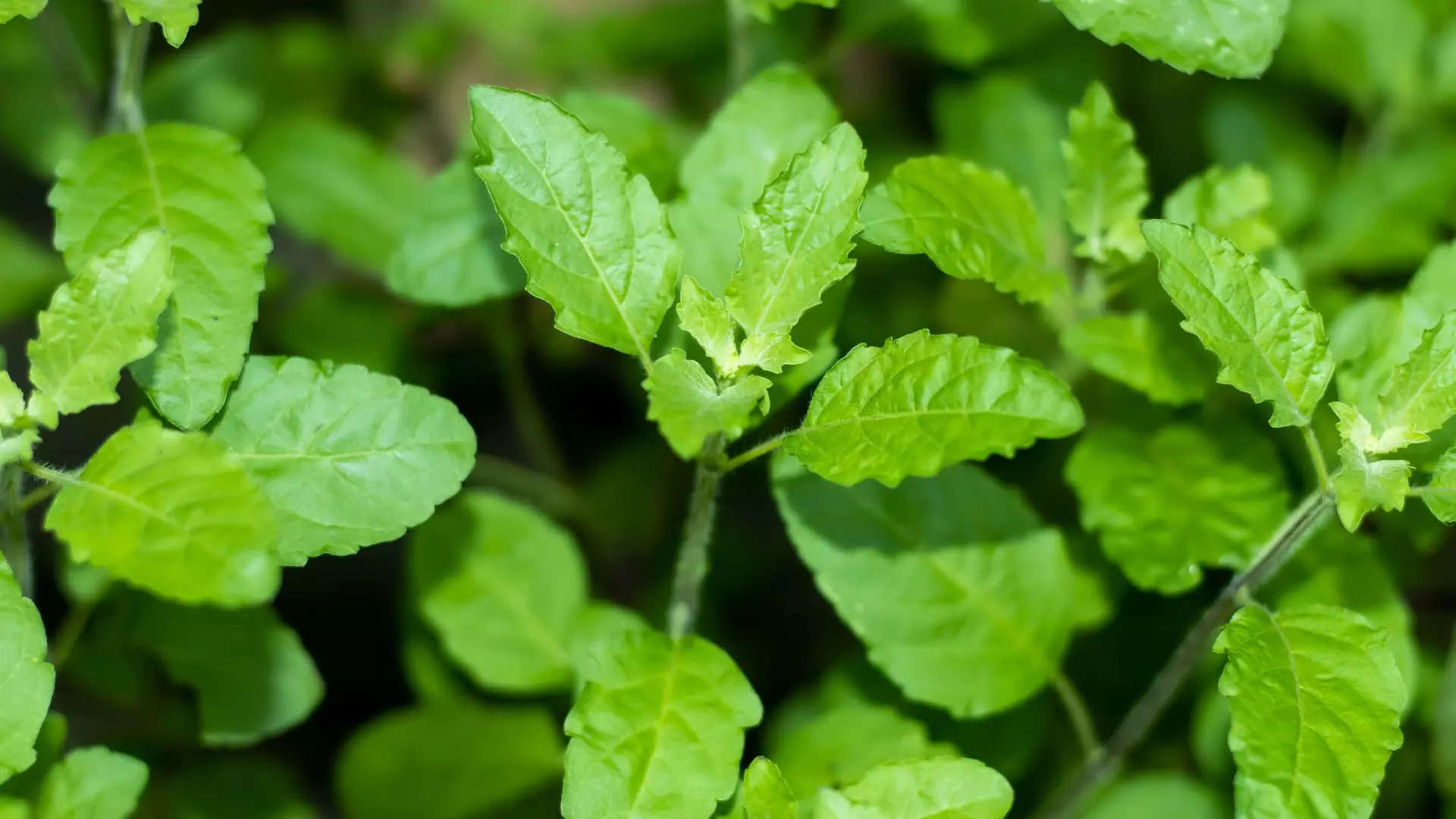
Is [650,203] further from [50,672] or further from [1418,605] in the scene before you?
[1418,605]

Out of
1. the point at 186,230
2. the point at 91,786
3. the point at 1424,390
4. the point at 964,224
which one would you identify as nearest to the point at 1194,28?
the point at 964,224

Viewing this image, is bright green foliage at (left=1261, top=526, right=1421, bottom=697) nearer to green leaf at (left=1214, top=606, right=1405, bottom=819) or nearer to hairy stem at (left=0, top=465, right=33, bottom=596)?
green leaf at (left=1214, top=606, right=1405, bottom=819)

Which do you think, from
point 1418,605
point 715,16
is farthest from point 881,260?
point 1418,605

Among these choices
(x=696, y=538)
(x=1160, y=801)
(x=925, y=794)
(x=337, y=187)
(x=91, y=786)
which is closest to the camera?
(x=925, y=794)

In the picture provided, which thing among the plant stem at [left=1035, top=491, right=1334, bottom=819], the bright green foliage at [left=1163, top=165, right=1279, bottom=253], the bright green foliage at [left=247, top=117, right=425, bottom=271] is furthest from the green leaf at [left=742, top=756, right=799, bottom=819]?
the bright green foliage at [left=247, top=117, right=425, bottom=271]

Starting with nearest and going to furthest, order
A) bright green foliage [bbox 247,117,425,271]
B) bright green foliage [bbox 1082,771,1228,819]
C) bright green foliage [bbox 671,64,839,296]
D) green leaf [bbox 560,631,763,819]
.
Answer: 1. green leaf [bbox 560,631,763,819]
2. bright green foliage [bbox 671,64,839,296]
3. bright green foliage [bbox 1082,771,1228,819]
4. bright green foliage [bbox 247,117,425,271]

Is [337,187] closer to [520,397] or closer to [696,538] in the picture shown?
[520,397]

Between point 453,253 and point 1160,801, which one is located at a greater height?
point 453,253
